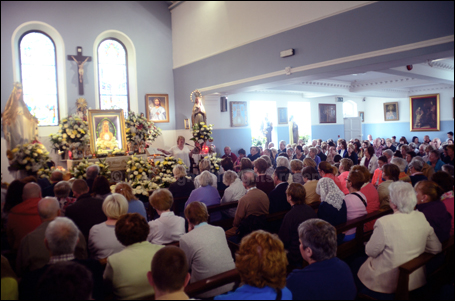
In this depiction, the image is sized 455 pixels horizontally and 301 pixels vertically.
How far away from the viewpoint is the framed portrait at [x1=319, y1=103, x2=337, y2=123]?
15648 mm

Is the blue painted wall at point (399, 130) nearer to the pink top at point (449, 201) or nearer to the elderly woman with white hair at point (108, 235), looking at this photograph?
the pink top at point (449, 201)

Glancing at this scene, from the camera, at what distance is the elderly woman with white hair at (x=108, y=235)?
2807mm

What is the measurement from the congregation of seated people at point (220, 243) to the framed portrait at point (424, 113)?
1379cm

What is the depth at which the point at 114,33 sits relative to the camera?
1033 cm

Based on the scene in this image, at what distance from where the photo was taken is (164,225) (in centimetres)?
315

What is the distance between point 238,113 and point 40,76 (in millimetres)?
6424

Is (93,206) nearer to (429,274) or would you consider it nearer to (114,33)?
(429,274)

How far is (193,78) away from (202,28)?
290 centimetres

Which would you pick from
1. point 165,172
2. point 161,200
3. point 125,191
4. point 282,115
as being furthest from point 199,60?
point 161,200

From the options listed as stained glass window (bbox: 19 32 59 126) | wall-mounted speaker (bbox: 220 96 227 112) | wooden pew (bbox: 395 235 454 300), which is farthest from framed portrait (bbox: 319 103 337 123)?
wooden pew (bbox: 395 235 454 300)

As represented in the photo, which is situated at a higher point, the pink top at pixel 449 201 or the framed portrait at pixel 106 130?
the framed portrait at pixel 106 130

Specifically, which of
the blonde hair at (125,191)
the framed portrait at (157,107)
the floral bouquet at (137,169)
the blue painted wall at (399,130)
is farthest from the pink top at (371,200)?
the blue painted wall at (399,130)

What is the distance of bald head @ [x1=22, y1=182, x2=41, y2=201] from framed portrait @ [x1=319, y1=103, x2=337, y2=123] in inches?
557

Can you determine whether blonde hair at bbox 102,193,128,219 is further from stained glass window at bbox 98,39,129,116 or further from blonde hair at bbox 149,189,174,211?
stained glass window at bbox 98,39,129,116
